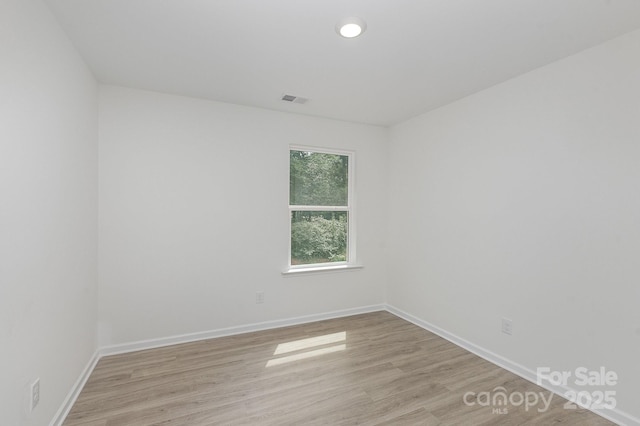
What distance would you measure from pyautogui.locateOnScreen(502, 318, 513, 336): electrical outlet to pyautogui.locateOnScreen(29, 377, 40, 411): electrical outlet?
3.32 meters

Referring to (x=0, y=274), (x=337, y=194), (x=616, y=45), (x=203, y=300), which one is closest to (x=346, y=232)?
(x=337, y=194)

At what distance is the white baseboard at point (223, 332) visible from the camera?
2934 millimetres

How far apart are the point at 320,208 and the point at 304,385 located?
2.06m

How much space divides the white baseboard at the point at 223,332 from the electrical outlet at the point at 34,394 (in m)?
1.31

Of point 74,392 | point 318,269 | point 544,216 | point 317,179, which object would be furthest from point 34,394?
point 544,216

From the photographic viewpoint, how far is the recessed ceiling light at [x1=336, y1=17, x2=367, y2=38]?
189 cm

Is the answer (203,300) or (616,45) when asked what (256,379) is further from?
(616,45)

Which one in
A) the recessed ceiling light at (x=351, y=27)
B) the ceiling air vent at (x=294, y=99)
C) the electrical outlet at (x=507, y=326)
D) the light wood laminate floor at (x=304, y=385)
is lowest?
the light wood laminate floor at (x=304, y=385)

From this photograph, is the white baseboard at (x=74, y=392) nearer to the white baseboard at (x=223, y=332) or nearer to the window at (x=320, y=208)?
the white baseboard at (x=223, y=332)

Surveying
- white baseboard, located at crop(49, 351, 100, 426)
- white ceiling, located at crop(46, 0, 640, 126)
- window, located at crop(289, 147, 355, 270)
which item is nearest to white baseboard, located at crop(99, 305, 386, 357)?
white baseboard, located at crop(49, 351, 100, 426)

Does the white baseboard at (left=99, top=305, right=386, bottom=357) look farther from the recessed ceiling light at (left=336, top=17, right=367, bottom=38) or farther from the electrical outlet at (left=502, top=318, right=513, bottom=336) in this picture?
the recessed ceiling light at (left=336, top=17, right=367, bottom=38)

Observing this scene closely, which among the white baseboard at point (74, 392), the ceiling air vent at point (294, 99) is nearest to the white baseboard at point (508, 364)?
the ceiling air vent at point (294, 99)

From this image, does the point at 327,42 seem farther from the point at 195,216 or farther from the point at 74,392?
the point at 74,392

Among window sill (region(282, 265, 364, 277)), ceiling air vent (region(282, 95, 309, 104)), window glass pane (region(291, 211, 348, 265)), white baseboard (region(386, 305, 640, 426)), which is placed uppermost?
ceiling air vent (region(282, 95, 309, 104))
